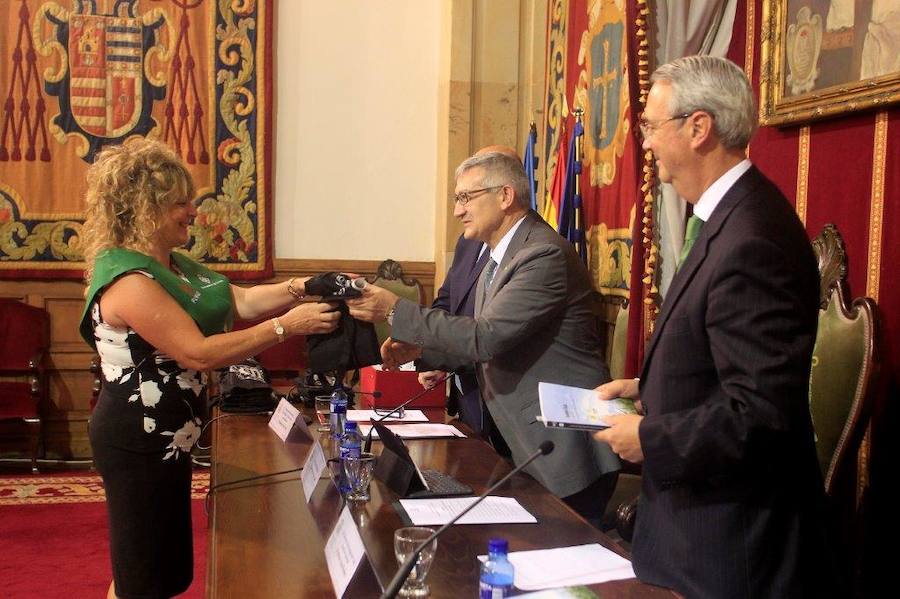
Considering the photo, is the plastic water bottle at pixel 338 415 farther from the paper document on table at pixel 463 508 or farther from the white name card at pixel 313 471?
the paper document on table at pixel 463 508

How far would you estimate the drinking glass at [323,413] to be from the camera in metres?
2.86

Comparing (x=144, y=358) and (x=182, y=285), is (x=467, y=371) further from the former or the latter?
(x=144, y=358)

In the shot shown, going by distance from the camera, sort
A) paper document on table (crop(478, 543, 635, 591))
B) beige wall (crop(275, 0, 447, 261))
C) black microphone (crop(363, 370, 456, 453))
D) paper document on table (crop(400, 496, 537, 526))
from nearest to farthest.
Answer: paper document on table (crop(478, 543, 635, 591)) → paper document on table (crop(400, 496, 537, 526)) → black microphone (crop(363, 370, 456, 453)) → beige wall (crop(275, 0, 447, 261))

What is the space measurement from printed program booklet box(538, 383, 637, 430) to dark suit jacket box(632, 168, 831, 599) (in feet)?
0.36

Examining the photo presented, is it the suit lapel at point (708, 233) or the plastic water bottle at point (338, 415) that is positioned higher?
the suit lapel at point (708, 233)

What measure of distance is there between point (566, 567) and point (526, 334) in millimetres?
1050

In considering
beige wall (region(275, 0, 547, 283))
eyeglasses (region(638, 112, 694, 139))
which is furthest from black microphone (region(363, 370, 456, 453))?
beige wall (region(275, 0, 547, 283))

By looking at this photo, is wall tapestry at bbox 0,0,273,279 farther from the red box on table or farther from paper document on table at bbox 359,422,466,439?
paper document on table at bbox 359,422,466,439

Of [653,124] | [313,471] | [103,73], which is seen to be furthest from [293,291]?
[103,73]

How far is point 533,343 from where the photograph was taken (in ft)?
8.75

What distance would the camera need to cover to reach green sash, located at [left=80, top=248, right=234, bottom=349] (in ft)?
7.35

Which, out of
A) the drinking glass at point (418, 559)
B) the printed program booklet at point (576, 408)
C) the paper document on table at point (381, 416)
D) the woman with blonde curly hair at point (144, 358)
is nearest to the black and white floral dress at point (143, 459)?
the woman with blonde curly hair at point (144, 358)

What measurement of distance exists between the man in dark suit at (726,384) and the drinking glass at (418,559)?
390mm

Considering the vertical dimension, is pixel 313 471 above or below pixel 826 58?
below
